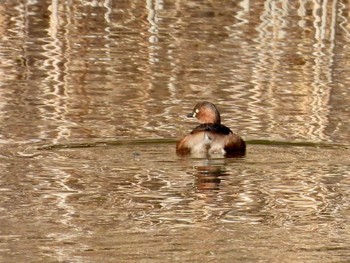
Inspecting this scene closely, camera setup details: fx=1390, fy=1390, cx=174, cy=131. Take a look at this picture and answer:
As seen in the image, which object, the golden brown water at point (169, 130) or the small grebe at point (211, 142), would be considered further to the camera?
the small grebe at point (211, 142)

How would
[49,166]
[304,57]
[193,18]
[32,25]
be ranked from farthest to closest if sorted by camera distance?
[193,18], [32,25], [304,57], [49,166]

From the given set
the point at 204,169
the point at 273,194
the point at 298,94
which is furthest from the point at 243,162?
the point at 298,94

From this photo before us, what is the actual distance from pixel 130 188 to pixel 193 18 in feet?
25.8

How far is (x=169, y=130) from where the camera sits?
10.6 meters

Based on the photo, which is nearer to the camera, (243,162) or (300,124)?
(243,162)

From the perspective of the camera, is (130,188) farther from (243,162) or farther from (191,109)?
(191,109)

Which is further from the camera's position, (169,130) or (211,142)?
(169,130)

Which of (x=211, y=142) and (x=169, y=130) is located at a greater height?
(x=211, y=142)

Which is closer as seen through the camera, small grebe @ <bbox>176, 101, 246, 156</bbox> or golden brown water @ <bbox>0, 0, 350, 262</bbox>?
golden brown water @ <bbox>0, 0, 350, 262</bbox>

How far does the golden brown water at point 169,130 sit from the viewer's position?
24.2 ft

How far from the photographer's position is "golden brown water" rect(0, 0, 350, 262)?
24.2 feet

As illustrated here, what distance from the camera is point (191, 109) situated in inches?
446

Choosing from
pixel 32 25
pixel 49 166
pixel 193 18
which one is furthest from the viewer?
pixel 193 18

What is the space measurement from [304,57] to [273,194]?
561 cm
